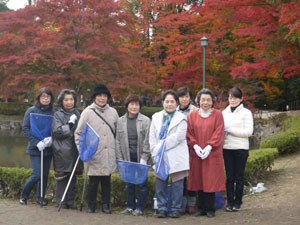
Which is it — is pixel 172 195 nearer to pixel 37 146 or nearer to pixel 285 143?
pixel 37 146

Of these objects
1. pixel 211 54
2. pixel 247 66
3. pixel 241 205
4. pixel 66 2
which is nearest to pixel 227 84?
pixel 211 54

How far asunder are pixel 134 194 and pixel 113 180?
515mm

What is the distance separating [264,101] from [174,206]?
22931mm

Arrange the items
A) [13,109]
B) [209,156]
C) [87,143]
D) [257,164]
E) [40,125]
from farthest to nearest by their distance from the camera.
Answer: [13,109] < [257,164] < [40,125] < [87,143] < [209,156]

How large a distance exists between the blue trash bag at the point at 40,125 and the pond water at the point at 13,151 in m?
5.44

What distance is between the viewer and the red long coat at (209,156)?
4.26 m

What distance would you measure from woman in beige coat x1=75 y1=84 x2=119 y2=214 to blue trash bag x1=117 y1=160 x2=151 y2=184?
0.23 metres

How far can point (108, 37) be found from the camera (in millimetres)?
16844

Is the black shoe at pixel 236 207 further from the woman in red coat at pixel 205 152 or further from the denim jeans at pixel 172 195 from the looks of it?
the denim jeans at pixel 172 195

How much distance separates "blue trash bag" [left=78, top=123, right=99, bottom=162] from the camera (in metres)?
4.36

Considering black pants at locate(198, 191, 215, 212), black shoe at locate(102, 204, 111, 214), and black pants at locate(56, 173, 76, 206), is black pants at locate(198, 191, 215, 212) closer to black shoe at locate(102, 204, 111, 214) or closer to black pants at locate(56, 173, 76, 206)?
black shoe at locate(102, 204, 111, 214)

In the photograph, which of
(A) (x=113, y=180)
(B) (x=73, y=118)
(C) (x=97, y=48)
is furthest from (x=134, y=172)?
(C) (x=97, y=48)

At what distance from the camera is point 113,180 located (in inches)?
196

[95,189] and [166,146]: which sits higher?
[166,146]
